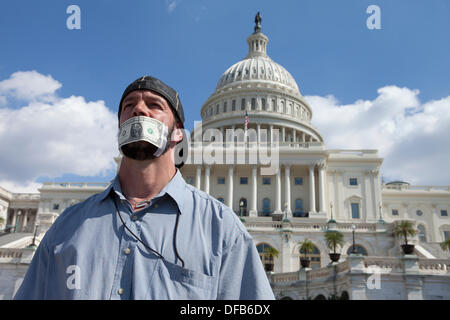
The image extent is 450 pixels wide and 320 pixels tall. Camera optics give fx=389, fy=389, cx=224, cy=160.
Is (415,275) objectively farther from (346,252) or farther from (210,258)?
(210,258)

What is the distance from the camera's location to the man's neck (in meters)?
3.24

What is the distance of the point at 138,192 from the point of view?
3.25 m

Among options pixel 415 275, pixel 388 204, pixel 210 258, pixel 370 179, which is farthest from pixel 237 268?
pixel 388 204

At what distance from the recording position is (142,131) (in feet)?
10.0

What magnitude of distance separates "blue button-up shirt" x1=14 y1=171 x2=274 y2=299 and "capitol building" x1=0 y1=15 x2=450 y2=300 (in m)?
2.37

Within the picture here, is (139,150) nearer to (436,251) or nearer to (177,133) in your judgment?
(177,133)

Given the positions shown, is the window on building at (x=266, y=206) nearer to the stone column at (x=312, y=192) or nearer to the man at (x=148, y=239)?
the stone column at (x=312, y=192)

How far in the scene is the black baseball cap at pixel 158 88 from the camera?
10.7 feet

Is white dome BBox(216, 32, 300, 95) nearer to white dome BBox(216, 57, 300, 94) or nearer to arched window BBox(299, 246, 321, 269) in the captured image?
white dome BBox(216, 57, 300, 94)

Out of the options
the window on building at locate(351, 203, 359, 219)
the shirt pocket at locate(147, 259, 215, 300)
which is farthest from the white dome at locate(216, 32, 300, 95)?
the shirt pocket at locate(147, 259, 215, 300)

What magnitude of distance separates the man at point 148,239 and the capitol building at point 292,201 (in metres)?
2.17

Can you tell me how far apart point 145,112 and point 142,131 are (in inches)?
8.8

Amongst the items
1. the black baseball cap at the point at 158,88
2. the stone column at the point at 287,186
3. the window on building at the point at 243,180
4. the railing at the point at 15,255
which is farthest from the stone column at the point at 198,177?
the black baseball cap at the point at 158,88
